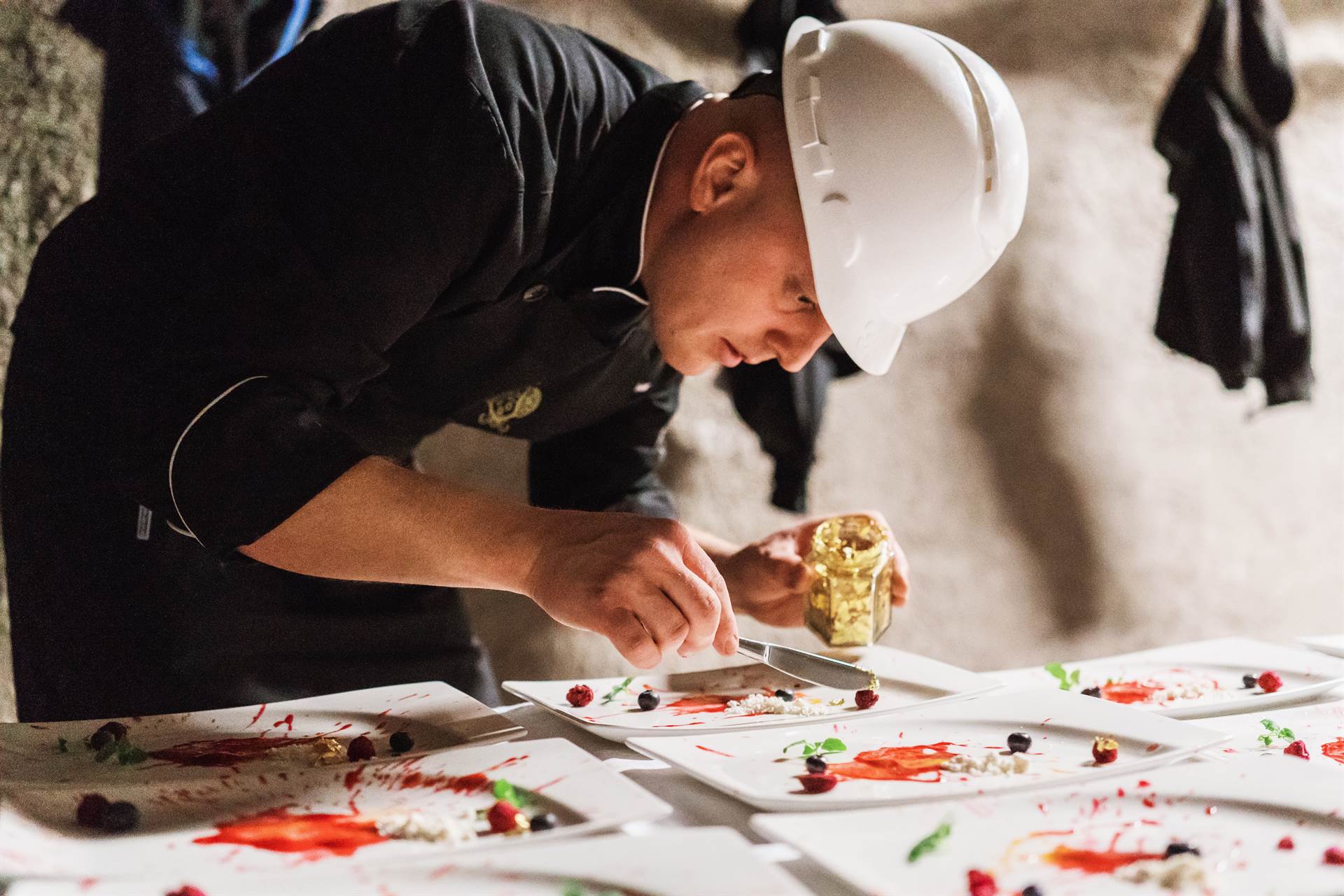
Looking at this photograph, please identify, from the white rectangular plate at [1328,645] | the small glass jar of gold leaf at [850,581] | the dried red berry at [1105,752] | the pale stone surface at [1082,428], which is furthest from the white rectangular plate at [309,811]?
the pale stone surface at [1082,428]

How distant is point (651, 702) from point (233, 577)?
1.67 ft

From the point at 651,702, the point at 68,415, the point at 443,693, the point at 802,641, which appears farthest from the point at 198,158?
the point at 802,641

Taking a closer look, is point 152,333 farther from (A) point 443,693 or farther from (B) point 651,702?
(B) point 651,702

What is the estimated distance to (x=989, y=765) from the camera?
81 cm

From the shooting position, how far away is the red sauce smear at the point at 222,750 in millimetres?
823

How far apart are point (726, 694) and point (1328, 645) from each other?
2.53 ft

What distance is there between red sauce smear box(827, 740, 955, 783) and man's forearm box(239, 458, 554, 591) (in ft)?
0.97

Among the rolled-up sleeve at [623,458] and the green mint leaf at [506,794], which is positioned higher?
the rolled-up sleeve at [623,458]

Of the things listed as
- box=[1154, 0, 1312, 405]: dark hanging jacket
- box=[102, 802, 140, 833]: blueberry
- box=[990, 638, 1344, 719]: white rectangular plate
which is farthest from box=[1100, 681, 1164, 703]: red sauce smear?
box=[1154, 0, 1312, 405]: dark hanging jacket

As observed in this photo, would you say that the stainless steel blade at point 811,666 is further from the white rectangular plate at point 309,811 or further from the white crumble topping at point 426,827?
the white crumble topping at point 426,827

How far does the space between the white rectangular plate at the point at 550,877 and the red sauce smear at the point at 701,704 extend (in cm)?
40

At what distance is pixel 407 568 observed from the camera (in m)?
0.91

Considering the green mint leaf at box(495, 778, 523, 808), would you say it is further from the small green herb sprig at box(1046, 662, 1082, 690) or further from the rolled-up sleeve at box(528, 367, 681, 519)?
the rolled-up sleeve at box(528, 367, 681, 519)

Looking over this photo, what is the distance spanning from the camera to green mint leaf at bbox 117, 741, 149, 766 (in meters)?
0.81
